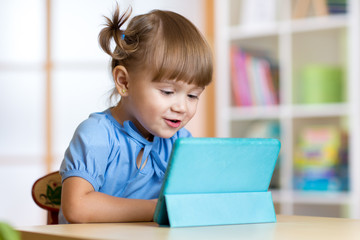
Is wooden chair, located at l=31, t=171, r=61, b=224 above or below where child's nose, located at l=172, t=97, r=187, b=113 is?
below

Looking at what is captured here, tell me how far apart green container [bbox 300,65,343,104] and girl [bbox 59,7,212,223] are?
2.16 metres

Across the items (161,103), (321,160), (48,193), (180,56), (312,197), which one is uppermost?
(180,56)

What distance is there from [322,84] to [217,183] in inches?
101

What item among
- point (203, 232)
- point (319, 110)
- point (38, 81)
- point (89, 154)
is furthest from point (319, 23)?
point (203, 232)

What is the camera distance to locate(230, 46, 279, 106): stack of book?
3541 mm

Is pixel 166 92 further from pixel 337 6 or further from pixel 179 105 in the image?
pixel 337 6

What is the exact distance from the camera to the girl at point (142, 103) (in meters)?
1.25

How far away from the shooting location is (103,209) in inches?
42.0

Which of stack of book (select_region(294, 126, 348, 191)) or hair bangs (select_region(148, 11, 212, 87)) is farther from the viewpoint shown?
stack of book (select_region(294, 126, 348, 191))

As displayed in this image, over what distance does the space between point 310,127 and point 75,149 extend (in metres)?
2.45

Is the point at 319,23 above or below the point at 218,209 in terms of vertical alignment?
above

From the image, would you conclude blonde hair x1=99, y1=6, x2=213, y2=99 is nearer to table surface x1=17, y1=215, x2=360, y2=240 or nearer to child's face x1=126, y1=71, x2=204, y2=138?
child's face x1=126, y1=71, x2=204, y2=138

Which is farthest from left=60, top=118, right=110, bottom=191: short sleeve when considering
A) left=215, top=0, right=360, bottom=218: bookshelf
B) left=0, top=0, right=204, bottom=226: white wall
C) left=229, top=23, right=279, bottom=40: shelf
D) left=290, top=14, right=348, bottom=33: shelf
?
left=0, top=0, right=204, bottom=226: white wall

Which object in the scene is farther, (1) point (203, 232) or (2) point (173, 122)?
(2) point (173, 122)
